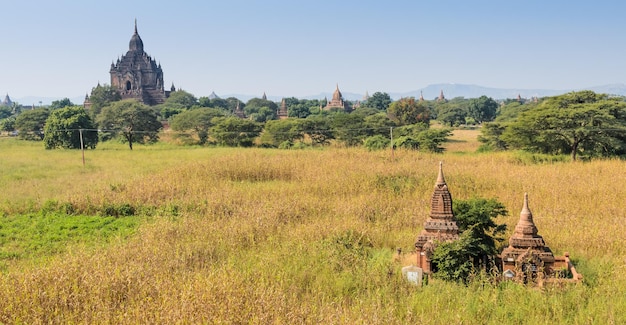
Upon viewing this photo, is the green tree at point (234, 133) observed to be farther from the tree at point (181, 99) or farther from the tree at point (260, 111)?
the tree at point (181, 99)

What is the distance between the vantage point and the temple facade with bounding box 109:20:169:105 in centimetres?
7831

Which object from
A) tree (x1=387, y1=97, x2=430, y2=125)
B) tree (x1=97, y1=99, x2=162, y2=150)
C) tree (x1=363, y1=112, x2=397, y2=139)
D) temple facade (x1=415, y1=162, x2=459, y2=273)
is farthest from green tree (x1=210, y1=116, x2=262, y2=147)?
temple facade (x1=415, y1=162, x2=459, y2=273)

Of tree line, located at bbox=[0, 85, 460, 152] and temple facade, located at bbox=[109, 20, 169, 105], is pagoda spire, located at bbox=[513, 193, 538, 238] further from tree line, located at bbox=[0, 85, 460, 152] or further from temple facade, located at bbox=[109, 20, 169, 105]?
temple facade, located at bbox=[109, 20, 169, 105]

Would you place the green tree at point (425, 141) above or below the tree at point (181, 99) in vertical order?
below

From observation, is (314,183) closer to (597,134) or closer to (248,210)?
(248,210)

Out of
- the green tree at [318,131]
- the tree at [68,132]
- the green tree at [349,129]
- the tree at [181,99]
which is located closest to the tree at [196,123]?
the tree at [68,132]

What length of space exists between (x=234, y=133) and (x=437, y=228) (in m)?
30.5

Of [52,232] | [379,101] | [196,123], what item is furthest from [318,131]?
[379,101]

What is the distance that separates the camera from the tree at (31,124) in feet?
137

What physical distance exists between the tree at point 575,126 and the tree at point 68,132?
2899cm

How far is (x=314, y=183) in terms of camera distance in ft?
49.3

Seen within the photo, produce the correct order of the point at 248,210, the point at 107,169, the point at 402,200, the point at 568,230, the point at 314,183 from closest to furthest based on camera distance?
the point at 568,230 → the point at 248,210 → the point at 402,200 → the point at 314,183 → the point at 107,169

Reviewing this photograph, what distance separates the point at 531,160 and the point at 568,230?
42.5ft

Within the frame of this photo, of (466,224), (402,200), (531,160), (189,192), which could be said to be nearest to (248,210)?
(189,192)
